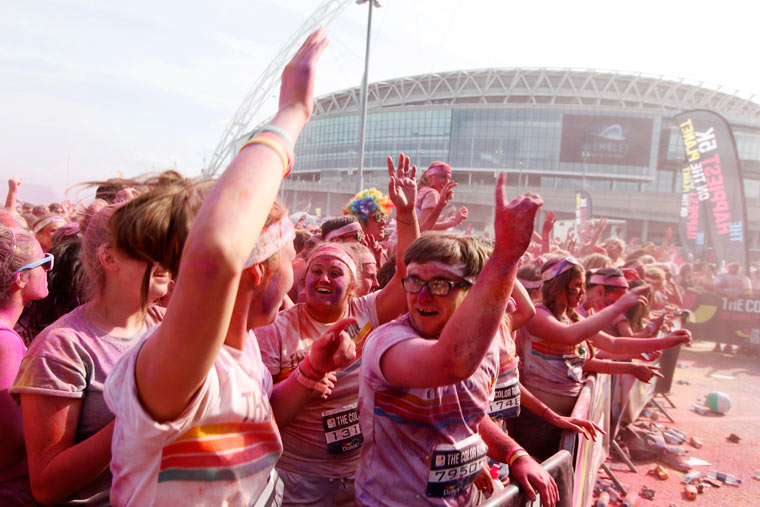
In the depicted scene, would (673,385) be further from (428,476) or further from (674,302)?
(428,476)

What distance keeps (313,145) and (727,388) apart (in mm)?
75248

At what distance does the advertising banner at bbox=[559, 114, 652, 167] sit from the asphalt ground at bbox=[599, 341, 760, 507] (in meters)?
58.6

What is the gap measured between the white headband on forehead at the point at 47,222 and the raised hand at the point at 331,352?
364 cm

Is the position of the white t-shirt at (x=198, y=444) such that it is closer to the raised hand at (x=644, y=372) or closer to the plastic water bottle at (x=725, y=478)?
the raised hand at (x=644, y=372)

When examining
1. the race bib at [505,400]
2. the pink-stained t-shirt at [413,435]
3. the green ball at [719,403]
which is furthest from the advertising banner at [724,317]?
the pink-stained t-shirt at [413,435]

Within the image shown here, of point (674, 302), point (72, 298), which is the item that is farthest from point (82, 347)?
point (674, 302)

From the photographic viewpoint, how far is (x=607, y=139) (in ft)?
204

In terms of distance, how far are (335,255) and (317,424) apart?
827mm

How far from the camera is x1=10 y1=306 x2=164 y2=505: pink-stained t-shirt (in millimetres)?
1436

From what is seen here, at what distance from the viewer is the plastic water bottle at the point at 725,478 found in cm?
470

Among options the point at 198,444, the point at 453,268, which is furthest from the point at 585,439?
the point at 198,444

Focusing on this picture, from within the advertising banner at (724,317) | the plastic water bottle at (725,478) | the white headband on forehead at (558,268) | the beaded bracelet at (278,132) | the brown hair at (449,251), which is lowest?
the plastic water bottle at (725,478)

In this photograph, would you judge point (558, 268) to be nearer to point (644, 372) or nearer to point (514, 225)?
point (644, 372)

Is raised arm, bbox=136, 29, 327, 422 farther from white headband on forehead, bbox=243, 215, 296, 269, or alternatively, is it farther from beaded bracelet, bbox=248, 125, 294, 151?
white headband on forehead, bbox=243, 215, 296, 269
